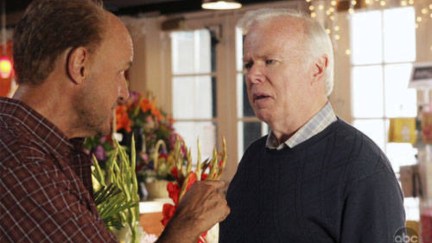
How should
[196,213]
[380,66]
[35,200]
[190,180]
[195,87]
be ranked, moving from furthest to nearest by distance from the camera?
[195,87]
[380,66]
[190,180]
[196,213]
[35,200]

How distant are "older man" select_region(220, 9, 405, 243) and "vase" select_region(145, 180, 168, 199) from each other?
247 centimetres

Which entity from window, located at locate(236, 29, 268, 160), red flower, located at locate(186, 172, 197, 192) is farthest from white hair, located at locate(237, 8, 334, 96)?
window, located at locate(236, 29, 268, 160)

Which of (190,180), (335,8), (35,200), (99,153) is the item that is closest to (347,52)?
(335,8)

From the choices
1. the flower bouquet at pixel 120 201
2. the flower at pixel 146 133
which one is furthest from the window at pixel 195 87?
the flower bouquet at pixel 120 201

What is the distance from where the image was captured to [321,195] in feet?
5.60

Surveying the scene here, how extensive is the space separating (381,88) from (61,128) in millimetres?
3692

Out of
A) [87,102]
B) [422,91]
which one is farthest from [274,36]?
[422,91]

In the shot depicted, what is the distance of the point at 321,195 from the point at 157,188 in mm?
2777

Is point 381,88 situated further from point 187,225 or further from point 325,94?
point 187,225

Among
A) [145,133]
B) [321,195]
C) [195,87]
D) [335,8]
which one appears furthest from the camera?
[195,87]

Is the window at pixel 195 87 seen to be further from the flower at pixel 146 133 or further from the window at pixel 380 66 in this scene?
the window at pixel 380 66

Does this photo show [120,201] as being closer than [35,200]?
No

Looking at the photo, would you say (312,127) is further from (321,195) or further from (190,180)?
(190,180)

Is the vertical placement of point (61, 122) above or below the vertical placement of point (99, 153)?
above
